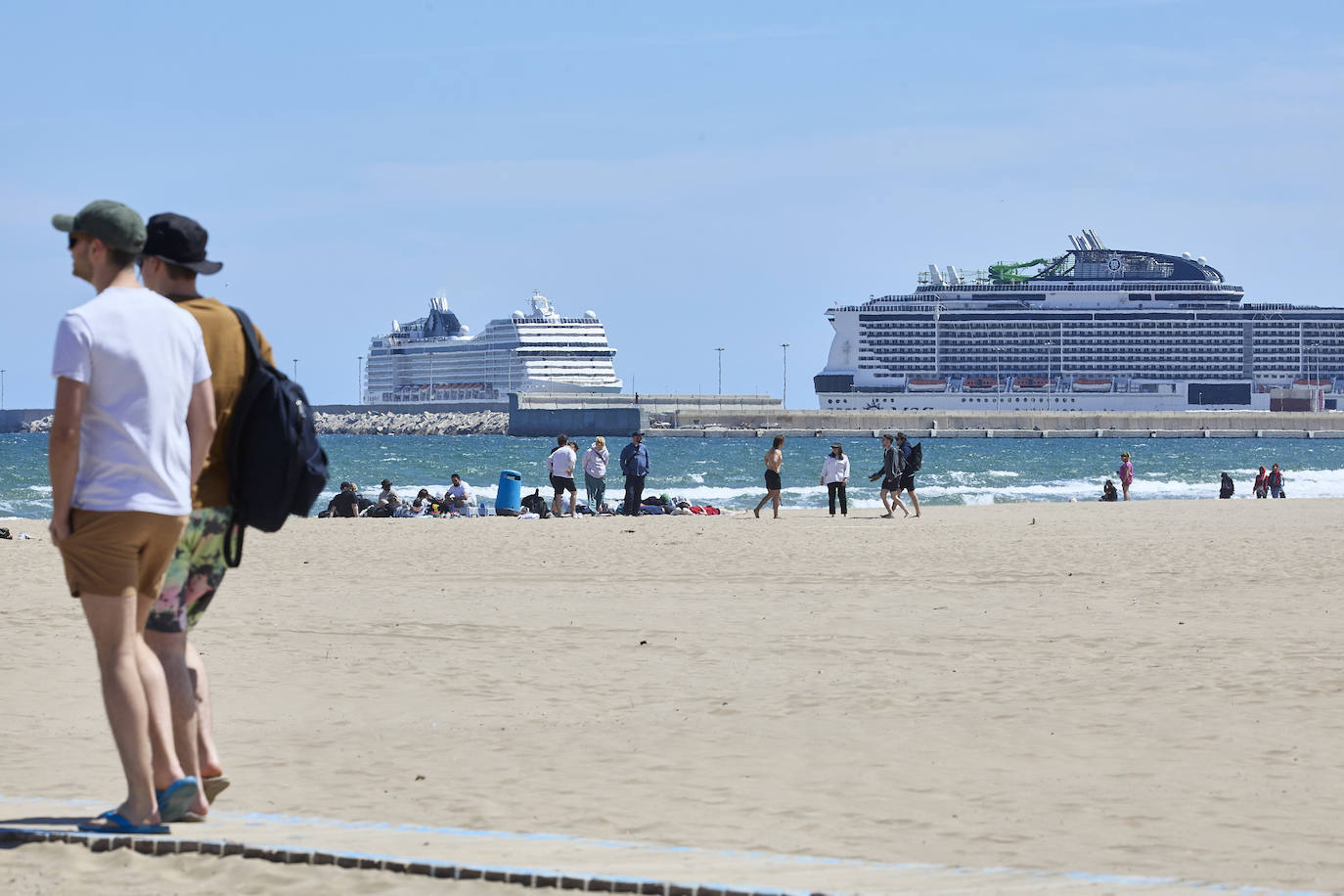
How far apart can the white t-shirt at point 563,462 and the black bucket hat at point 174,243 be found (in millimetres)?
18098

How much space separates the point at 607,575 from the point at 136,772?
28.8 ft

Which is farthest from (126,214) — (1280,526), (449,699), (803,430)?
(803,430)

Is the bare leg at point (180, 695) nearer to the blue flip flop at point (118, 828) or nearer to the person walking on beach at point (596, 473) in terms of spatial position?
the blue flip flop at point (118, 828)

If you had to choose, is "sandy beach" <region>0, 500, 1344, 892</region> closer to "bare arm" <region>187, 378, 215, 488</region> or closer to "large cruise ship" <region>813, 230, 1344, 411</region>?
"bare arm" <region>187, 378, 215, 488</region>

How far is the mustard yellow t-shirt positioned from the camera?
4.18 m

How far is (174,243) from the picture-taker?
4.23 metres

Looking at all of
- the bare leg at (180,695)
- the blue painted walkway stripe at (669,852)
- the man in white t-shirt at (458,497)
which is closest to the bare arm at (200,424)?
the bare leg at (180,695)

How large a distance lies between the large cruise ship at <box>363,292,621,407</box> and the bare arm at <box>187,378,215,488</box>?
404 feet

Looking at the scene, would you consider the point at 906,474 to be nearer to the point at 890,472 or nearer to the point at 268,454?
the point at 890,472

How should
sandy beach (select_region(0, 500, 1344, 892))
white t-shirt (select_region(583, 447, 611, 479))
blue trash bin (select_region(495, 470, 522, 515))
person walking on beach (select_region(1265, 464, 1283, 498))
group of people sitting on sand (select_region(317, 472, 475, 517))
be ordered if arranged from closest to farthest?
sandy beach (select_region(0, 500, 1344, 892)) → group of people sitting on sand (select_region(317, 472, 475, 517)) → blue trash bin (select_region(495, 470, 522, 515)) → white t-shirt (select_region(583, 447, 611, 479)) → person walking on beach (select_region(1265, 464, 1283, 498))

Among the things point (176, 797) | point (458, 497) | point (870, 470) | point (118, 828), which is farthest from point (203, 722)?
point (870, 470)

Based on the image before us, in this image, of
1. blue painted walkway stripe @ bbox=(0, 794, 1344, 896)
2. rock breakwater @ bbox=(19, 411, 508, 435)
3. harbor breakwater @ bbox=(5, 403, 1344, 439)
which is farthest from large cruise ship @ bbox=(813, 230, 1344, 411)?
blue painted walkway stripe @ bbox=(0, 794, 1344, 896)

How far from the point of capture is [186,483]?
3971 millimetres

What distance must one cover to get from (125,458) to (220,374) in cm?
44
